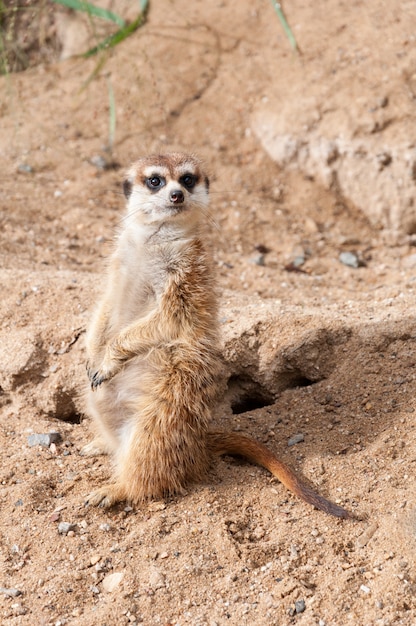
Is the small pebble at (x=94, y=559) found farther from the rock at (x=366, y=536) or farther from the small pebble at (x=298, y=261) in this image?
the small pebble at (x=298, y=261)

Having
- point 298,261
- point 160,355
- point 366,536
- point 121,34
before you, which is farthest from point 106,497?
point 121,34

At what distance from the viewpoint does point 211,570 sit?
6.73 feet

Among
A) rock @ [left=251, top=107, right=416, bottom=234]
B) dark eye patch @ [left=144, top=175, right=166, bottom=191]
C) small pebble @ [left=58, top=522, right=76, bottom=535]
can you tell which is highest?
dark eye patch @ [left=144, top=175, right=166, bottom=191]

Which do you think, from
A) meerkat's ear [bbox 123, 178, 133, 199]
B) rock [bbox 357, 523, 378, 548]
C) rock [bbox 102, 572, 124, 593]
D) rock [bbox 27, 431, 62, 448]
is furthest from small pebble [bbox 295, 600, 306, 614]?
meerkat's ear [bbox 123, 178, 133, 199]

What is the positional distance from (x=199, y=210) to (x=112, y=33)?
107 inches

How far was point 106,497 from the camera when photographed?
2.32 meters

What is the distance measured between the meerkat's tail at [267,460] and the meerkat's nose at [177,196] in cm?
78

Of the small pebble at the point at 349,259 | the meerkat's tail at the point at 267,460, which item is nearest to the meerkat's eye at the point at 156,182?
the meerkat's tail at the point at 267,460

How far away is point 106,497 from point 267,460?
0.51m

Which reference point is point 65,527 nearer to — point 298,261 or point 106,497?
point 106,497

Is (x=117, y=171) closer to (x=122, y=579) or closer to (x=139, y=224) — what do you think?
(x=139, y=224)

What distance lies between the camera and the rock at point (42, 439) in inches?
101

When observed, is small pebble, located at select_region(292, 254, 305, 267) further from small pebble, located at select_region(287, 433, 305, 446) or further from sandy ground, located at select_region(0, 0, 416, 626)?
small pebble, located at select_region(287, 433, 305, 446)

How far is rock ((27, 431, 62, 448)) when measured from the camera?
257 cm
